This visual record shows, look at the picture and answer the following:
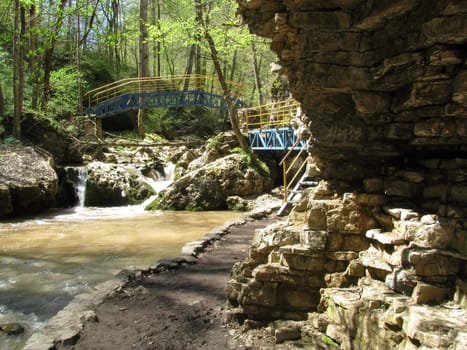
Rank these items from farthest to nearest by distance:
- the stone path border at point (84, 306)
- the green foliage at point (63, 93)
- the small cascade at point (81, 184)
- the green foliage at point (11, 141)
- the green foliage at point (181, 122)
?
the green foliage at point (181, 122) < the green foliage at point (63, 93) < the small cascade at point (81, 184) < the green foliage at point (11, 141) < the stone path border at point (84, 306)

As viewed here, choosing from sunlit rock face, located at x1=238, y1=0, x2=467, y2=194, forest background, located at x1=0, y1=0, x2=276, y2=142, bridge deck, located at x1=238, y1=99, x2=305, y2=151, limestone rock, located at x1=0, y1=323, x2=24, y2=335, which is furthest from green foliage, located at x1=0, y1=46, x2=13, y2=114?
sunlit rock face, located at x1=238, y1=0, x2=467, y2=194

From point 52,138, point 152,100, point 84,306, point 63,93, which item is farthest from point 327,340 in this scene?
point 63,93

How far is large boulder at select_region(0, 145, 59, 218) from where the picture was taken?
13800mm

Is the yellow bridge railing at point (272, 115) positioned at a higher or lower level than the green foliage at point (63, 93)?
lower

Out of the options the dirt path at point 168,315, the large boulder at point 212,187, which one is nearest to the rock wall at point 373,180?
the dirt path at point 168,315

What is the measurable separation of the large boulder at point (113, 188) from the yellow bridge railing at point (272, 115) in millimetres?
6087

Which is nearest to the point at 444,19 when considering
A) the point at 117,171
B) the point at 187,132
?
the point at 117,171

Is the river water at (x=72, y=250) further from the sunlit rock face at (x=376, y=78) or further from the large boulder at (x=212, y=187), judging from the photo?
the sunlit rock face at (x=376, y=78)

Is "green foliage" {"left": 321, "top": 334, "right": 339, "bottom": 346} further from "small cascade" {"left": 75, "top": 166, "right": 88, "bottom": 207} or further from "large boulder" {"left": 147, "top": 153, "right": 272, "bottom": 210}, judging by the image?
"small cascade" {"left": 75, "top": 166, "right": 88, "bottom": 207}

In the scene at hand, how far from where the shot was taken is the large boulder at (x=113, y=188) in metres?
17.1

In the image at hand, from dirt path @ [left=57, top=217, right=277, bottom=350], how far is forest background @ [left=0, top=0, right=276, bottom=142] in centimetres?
501

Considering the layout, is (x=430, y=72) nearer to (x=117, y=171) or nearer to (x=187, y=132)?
(x=117, y=171)

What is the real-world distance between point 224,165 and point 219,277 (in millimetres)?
9839

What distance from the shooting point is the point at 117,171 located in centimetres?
1794
